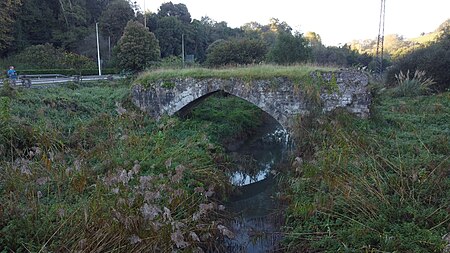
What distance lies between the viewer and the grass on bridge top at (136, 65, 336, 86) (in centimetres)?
1195

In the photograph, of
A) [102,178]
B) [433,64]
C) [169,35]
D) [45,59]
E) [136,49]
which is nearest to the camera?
[102,178]

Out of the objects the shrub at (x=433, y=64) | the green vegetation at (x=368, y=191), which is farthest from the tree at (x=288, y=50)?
the green vegetation at (x=368, y=191)

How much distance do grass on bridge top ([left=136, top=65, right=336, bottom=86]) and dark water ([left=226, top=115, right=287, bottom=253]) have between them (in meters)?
2.86

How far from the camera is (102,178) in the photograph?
6.77 metres

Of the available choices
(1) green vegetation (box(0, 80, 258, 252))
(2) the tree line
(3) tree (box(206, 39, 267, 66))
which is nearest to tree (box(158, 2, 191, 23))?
(2) the tree line

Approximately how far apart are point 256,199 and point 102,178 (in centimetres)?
414

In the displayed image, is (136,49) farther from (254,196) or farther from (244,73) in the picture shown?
(254,196)

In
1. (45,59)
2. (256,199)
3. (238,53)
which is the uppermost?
(238,53)

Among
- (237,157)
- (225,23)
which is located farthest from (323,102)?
(225,23)

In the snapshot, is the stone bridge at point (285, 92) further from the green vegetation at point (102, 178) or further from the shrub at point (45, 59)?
the shrub at point (45, 59)

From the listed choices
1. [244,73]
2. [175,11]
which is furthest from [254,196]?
[175,11]

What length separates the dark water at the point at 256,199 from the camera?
675 cm

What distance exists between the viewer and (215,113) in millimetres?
16234

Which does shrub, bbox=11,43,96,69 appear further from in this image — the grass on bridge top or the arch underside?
the arch underside
